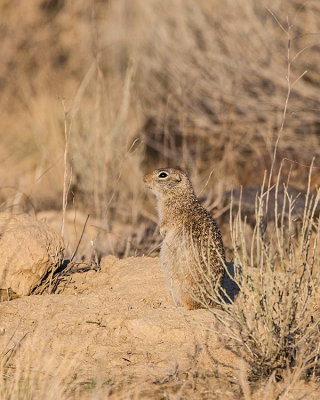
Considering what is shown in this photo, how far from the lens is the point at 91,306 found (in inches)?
192

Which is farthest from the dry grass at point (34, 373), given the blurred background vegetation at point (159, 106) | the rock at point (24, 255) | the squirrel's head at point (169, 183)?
the blurred background vegetation at point (159, 106)

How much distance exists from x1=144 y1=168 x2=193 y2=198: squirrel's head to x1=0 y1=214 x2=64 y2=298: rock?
0.92 metres

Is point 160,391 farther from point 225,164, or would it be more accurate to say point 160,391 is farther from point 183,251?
point 225,164

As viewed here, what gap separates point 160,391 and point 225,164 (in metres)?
7.28

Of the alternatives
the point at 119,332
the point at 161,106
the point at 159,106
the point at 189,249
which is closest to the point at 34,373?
the point at 119,332

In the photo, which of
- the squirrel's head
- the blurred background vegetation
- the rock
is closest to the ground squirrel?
the squirrel's head

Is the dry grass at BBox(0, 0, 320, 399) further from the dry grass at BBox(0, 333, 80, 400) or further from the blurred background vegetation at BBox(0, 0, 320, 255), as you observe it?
the dry grass at BBox(0, 333, 80, 400)

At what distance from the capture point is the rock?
5.14 meters

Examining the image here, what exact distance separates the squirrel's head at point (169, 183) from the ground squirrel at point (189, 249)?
0.07 meters

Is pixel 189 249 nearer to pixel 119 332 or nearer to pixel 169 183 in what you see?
pixel 119 332

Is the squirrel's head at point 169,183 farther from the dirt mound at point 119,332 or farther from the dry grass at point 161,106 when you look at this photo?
the dry grass at point 161,106

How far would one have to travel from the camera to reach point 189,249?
4770 mm

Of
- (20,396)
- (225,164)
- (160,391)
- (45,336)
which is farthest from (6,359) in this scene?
(225,164)

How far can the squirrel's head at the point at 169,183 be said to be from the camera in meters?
5.46
